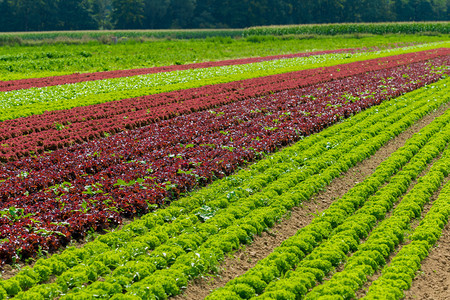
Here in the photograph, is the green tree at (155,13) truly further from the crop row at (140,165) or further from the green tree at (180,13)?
the crop row at (140,165)

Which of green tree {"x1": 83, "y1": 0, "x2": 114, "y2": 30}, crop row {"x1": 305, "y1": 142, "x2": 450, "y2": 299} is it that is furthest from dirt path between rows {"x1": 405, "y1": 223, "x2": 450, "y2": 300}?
green tree {"x1": 83, "y1": 0, "x2": 114, "y2": 30}

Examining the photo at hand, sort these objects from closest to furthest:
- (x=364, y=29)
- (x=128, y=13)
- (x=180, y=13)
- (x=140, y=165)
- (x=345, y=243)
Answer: (x=345, y=243) < (x=140, y=165) < (x=364, y=29) < (x=128, y=13) < (x=180, y=13)

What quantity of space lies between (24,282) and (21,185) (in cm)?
438

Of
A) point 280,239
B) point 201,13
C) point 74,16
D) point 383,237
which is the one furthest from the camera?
point 201,13

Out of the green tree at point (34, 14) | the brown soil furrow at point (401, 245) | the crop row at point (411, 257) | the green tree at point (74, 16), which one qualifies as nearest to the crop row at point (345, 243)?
the brown soil furrow at point (401, 245)

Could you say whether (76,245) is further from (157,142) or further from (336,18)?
(336,18)

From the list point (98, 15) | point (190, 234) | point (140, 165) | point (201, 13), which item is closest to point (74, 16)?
point (98, 15)

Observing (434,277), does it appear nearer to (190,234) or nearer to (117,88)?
(190,234)

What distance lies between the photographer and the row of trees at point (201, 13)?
97750 millimetres

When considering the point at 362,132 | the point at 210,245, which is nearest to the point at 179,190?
the point at 210,245

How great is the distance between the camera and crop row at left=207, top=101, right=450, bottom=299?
7.34m

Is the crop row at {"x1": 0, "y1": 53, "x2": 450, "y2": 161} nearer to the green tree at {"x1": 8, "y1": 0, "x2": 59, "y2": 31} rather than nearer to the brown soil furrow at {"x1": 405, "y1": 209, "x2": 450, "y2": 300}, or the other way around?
the brown soil furrow at {"x1": 405, "y1": 209, "x2": 450, "y2": 300}

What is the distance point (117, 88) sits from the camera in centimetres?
2645

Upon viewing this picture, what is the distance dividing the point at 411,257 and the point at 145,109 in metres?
14.4
